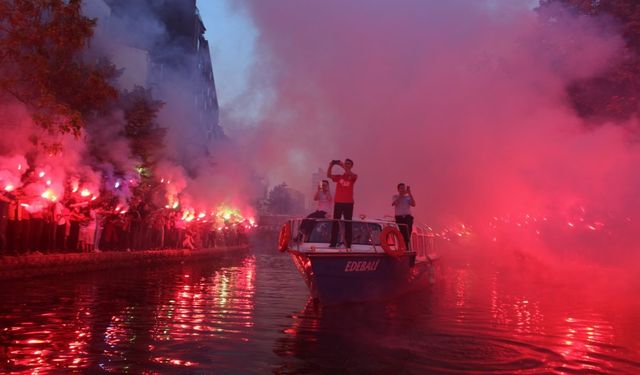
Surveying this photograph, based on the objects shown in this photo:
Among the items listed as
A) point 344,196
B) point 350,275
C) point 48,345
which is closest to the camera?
point 48,345

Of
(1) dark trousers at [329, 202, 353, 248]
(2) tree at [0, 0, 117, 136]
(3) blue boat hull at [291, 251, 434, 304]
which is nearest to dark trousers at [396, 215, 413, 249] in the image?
(3) blue boat hull at [291, 251, 434, 304]

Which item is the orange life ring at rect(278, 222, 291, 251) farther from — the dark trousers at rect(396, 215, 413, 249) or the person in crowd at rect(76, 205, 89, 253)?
the person in crowd at rect(76, 205, 89, 253)

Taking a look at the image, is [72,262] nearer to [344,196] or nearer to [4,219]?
[4,219]

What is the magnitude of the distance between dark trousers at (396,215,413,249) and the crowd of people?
11.2 metres

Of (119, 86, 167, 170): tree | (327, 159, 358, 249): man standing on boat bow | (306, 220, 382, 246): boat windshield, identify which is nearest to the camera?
(327, 159, 358, 249): man standing on boat bow

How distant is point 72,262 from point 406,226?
1129 centimetres

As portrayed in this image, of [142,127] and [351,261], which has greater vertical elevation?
[142,127]

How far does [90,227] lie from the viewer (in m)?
22.4

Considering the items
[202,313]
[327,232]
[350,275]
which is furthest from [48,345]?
[327,232]

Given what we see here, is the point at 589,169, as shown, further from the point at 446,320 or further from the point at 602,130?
the point at 446,320

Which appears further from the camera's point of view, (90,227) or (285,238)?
(90,227)

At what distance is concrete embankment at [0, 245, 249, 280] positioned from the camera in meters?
15.3

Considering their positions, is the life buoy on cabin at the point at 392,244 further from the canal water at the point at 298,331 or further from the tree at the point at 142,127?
the tree at the point at 142,127

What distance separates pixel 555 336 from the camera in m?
8.61
